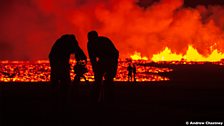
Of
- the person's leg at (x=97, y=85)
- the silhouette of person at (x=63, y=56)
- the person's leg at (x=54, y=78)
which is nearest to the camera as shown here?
the silhouette of person at (x=63, y=56)

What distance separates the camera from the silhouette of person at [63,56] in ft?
40.0

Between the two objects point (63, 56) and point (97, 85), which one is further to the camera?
point (97, 85)

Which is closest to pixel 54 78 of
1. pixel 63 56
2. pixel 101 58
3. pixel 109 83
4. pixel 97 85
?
pixel 63 56

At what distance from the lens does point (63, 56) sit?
1241 cm

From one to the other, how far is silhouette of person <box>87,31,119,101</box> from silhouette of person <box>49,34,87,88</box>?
1.12 ft

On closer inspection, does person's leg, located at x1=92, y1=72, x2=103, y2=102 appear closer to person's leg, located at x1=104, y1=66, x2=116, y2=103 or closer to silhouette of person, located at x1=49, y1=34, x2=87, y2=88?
person's leg, located at x1=104, y1=66, x2=116, y2=103

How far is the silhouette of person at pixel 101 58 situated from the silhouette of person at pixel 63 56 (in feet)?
1.12

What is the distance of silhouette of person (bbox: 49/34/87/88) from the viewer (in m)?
12.2

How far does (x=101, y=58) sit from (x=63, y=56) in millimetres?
998

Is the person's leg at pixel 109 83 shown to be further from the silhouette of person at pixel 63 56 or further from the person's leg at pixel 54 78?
the person's leg at pixel 54 78

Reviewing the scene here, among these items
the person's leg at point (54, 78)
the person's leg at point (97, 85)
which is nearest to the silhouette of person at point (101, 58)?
the person's leg at point (97, 85)

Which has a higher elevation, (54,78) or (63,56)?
(63,56)

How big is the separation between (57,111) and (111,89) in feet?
7.66

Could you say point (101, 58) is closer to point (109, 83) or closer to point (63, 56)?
point (109, 83)
